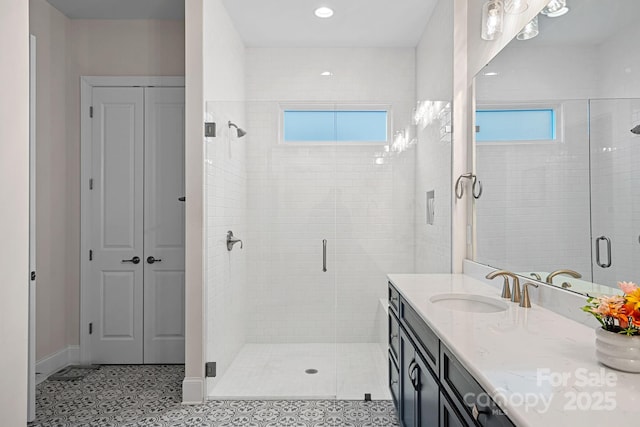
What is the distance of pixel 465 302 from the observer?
211 centimetres

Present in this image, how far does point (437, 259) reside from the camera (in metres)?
3.12

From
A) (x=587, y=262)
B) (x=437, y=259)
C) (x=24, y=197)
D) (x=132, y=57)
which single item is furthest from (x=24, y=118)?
(x=437, y=259)

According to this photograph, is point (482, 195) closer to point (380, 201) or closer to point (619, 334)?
point (380, 201)

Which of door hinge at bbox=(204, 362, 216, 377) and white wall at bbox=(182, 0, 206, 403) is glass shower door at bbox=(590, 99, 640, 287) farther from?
door hinge at bbox=(204, 362, 216, 377)

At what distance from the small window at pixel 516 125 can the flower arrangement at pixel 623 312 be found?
0.96 metres

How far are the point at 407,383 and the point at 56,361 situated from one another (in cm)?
296

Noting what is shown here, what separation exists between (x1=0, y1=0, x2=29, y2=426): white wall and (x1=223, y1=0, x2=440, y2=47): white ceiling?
1.95 metres

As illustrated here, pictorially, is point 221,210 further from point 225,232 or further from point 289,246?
point 289,246

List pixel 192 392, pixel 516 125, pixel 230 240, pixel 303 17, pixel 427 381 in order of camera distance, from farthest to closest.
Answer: pixel 303 17
pixel 230 240
pixel 192 392
pixel 516 125
pixel 427 381

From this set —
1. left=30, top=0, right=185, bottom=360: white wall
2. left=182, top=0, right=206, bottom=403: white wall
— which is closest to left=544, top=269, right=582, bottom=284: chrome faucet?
left=182, top=0, right=206, bottom=403: white wall

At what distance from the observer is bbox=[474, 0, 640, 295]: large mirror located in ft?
4.55

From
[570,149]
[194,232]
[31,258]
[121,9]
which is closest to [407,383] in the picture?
[570,149]

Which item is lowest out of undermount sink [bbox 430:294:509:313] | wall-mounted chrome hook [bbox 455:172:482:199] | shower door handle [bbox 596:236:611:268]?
undermount sink [bbox 430:294:509:313]

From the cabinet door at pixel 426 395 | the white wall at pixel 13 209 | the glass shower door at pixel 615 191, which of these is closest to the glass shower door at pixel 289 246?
the cabinet door at pixel 426 395
